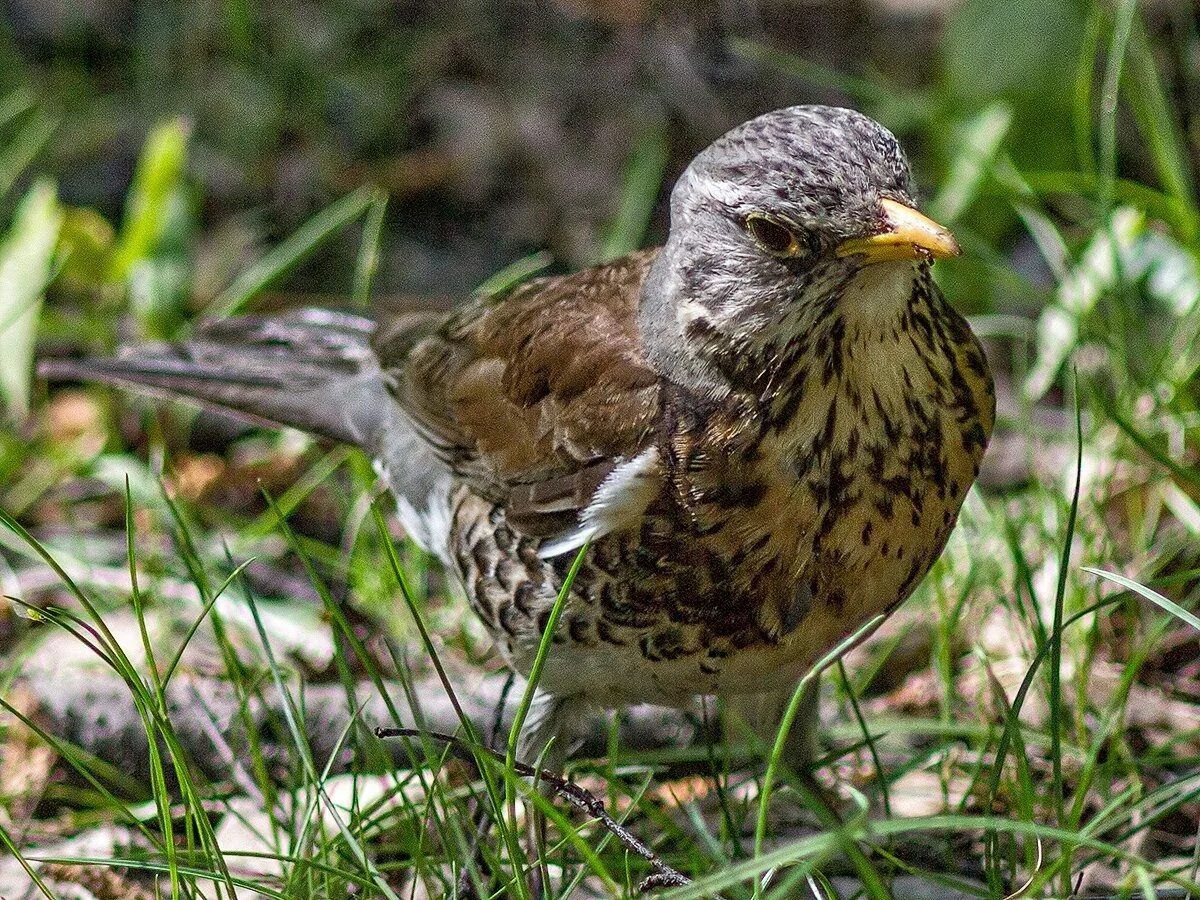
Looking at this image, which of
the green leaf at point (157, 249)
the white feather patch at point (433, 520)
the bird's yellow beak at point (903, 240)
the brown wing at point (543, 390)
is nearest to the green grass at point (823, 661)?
the green leaf at point (157, 249)

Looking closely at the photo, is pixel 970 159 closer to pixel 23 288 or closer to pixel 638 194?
pixel 638 194

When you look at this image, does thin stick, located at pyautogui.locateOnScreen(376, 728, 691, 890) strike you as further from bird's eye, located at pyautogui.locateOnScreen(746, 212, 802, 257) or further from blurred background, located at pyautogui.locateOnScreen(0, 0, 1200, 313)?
blurred background, located at pyautogui.locateOnScreen(0, 0, 1200, 313)

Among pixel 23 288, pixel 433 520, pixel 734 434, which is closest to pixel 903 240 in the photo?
pixel 734 434

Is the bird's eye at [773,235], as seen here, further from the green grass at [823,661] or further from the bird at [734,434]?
the green grass at [823,661]

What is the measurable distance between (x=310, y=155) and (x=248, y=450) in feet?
4.81

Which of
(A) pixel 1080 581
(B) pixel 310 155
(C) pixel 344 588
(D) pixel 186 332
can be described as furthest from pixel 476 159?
(A) pixel 1080 581

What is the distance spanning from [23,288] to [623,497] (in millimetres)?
2207

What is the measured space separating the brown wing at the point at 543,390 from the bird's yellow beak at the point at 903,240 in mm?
496

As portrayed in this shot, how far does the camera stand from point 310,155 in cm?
538

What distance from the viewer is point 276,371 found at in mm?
3623

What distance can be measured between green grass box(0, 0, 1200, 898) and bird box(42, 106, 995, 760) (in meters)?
0.20

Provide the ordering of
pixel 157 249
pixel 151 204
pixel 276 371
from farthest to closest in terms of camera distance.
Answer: pixel 157 249 < pixel 151 204 < pixel 276 371

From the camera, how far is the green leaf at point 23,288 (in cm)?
391

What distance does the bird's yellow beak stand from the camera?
206 cm
